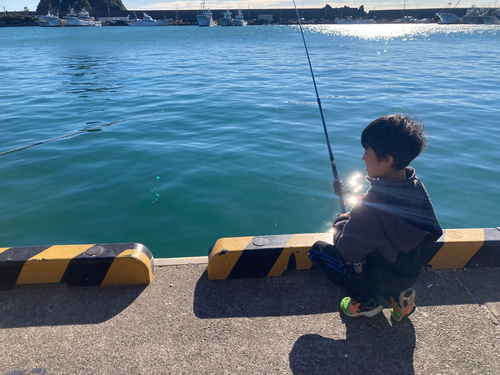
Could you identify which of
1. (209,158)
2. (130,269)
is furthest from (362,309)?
(209,158)

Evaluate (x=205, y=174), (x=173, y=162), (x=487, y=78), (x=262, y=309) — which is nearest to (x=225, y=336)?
(x=262, y=309)

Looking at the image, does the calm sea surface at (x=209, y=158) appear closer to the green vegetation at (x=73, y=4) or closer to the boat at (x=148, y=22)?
the boat at (x=148, y=22)

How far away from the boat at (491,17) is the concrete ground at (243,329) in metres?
121

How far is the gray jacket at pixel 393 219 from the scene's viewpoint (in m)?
1.91

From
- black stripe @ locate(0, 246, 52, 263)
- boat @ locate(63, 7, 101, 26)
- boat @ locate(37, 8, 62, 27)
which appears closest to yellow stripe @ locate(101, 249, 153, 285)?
black stripe @ locate(0, 246, 52, 263)

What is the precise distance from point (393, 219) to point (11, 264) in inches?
99.5

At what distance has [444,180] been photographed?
5.90 metres

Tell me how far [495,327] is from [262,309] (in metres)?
1.47

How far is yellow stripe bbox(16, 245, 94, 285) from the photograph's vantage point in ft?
8.32

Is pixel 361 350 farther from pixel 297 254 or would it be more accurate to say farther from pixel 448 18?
pixel 448 18

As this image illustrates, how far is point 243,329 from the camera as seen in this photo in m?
2.28

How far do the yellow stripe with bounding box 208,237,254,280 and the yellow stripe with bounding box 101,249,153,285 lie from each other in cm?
47

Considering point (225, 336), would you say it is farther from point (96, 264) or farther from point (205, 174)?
point (205, 174)

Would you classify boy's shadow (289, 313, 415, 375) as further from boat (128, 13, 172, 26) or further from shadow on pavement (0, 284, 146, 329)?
boat (128, 13, 172, 26)
